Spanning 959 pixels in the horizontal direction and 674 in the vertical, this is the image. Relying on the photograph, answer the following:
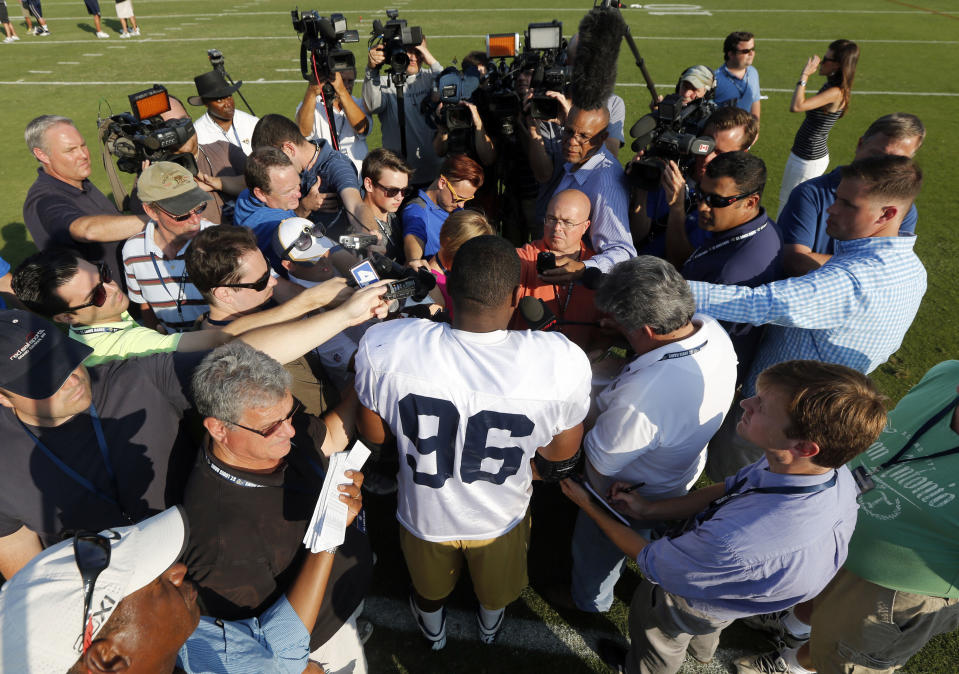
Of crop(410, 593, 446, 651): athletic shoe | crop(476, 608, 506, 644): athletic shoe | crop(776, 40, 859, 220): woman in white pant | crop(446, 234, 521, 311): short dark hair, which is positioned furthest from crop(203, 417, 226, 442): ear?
crop(776, 40, 859, 220): woman in white pant

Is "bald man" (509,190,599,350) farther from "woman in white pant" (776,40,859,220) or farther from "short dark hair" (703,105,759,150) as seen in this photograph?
"woman in white pant" (776,40,859,220)

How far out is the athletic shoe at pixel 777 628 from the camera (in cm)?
275

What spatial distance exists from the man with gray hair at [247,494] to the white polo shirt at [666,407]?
1.23 meters

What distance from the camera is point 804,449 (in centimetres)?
181

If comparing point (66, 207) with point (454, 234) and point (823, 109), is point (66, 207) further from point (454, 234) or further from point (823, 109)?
point (823, 109)

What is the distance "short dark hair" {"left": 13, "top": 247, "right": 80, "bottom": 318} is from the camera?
8.45 ft

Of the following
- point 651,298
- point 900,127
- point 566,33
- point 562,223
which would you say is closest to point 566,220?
point 562,223

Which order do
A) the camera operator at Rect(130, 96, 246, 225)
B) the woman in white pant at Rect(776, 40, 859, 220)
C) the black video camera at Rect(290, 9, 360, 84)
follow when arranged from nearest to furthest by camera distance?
the camera operator at Rect(130, 96, 246, 225) → the black video camera at Rect(290, 9, 360, 84) → the woman in white pant at Rect(776, 40, 859, 220)

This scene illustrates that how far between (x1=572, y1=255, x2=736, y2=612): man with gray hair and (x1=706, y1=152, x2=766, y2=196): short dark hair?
3.09 ft

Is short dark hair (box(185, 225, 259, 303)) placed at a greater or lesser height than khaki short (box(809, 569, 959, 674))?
greater

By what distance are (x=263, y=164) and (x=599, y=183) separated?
2249 mm

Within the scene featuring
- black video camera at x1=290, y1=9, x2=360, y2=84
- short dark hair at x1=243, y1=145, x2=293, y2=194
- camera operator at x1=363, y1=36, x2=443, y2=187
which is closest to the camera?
short dark hair at x1=243, y1=145, x2=293, y2=194

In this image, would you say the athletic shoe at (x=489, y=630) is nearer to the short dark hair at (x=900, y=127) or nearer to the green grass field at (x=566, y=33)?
the green grass field at (x=566, y=33)

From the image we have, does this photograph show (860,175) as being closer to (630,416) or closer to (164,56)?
(630,416)
